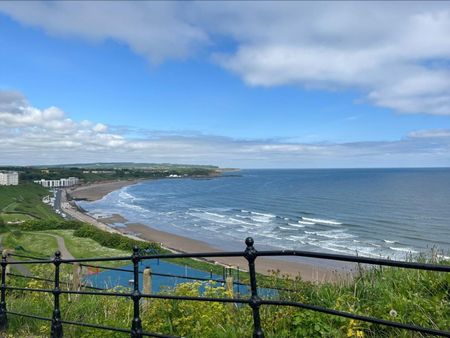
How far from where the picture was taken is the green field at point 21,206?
228ft

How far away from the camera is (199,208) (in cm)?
7619

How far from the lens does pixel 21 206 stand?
83562 millimetres

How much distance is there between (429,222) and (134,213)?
47.8 meters

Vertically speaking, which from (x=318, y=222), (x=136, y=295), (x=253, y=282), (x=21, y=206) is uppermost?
(x=253, y=282)

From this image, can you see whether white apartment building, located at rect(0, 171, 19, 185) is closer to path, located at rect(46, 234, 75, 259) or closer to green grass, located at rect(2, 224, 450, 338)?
path, located at rect(46, 234, 75, 259)

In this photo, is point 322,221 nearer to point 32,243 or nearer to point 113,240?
point 113,240

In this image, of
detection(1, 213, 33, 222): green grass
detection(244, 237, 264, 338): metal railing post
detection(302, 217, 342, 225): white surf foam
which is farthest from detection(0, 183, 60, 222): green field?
detection(244, 237, 264, 338): metal railing post

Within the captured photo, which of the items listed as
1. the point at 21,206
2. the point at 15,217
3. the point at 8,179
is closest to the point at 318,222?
the point at 15,217

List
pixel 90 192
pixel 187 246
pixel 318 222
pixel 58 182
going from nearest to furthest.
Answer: pixel 187 246, pixel 318 222, pixel 90 192, pixel 58 182

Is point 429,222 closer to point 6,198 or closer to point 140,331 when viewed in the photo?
point 140,331

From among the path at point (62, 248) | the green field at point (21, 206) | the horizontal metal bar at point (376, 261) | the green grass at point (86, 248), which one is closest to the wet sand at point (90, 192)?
the green field at point (21, 206)

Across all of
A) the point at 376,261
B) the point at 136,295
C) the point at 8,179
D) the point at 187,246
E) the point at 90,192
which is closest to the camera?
the point at 376,261

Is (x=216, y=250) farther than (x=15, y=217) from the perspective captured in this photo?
No

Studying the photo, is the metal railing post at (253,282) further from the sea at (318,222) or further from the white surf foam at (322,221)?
the white surf foam at (322,221)
